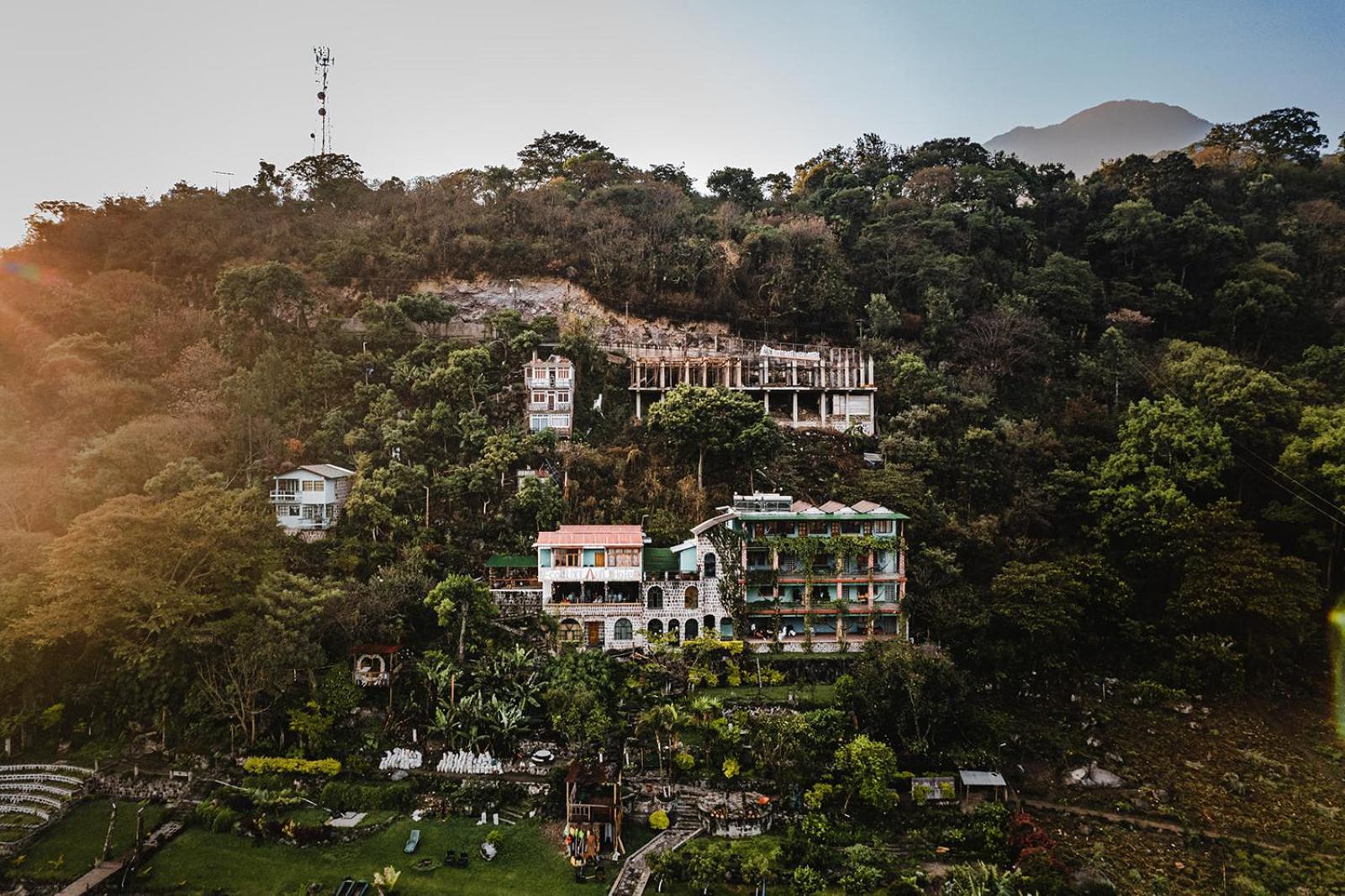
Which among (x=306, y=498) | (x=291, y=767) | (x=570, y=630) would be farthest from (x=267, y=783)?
(x=306, y=498)

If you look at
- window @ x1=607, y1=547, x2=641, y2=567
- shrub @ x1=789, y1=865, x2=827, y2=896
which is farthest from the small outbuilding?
window @ x1=607, y1=547, x2=641, y2=567

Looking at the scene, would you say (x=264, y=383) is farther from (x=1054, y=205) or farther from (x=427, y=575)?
(x=1054, y=205)

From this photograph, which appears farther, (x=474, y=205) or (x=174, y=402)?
(x=474, y=205)

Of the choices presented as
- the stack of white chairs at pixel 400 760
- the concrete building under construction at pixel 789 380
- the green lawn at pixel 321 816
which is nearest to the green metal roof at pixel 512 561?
the stack of white chairs at pixel 400 760

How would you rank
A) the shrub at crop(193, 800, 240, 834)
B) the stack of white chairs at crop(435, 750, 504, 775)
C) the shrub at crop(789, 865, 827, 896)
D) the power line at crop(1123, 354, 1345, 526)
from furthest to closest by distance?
the power line at crop(1123, 354, 1345, 526) → the stack of white chairs at crop(435, 750, 504, 775) → the shrub at crop(193, 800, 240, 834) → the shrub at crop(789, 865, 827, 896)

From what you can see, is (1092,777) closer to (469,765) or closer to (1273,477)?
(1273,477)

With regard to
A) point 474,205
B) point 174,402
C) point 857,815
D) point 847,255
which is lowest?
point 857,815

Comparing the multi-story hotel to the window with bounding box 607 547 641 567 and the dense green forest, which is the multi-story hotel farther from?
the dense green forest

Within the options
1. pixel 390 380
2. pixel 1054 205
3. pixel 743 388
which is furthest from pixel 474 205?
pixel 1054 205
